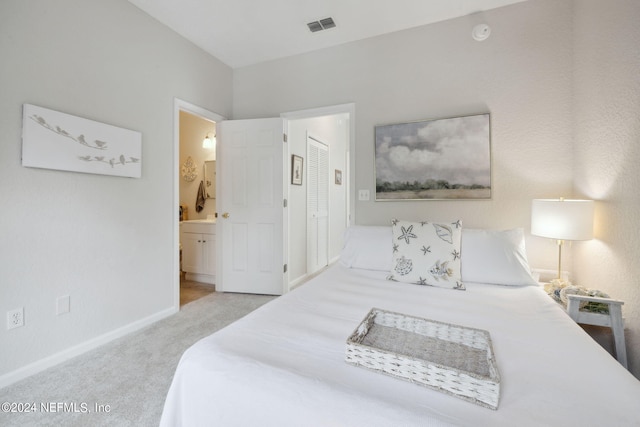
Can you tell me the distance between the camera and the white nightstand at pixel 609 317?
143cm

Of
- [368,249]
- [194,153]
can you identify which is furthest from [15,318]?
[194,153]

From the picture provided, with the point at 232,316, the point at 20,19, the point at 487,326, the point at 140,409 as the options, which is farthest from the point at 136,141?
the point at 487,326

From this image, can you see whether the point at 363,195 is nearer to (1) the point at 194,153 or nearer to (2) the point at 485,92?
(2) the point at 485,92

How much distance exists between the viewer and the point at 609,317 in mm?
1484

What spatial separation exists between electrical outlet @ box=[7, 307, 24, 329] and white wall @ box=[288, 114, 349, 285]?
2261mm

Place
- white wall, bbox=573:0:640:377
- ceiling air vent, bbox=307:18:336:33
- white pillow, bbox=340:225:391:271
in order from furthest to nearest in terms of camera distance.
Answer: ceiling air vent, bbox=307:18:336:33 → white pillow, bbox=340:225:391:271 → white wall, bbox=573:0:640:377

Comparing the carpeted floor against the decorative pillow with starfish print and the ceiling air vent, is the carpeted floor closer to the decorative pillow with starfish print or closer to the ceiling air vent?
the decorative pillow with starfish print

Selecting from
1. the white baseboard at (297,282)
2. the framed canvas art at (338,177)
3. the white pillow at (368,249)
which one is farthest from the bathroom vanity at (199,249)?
the framed canvas art at (338,177)

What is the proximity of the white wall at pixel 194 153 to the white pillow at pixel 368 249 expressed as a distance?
2.84 m

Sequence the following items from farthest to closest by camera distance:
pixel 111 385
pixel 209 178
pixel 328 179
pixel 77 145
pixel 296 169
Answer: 1. pixel 328 179
2. pixel 209 178
3. pixel 296 169
4. pixel 77 145
5. pixel 111 385

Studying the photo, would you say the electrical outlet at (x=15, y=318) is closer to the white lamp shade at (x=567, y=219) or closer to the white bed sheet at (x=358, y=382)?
the white bed sheet at (x=358, y=382)

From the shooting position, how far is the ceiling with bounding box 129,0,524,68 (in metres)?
2.32

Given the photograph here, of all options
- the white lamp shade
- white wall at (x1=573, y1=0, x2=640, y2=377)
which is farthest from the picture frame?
white wall at (x1=573, y1=0, x2=640, y2=377)

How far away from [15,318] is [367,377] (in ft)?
7.11
